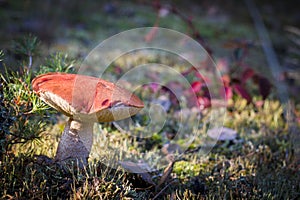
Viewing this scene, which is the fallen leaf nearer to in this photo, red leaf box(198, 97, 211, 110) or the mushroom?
red leaf box(198, 97, 211, 110)

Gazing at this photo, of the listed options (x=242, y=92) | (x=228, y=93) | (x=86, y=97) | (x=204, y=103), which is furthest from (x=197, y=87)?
(x=86, y=97)

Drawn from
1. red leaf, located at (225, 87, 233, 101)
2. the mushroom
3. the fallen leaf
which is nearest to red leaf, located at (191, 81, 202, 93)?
red leaf, located at (225, 87, 233, 101)

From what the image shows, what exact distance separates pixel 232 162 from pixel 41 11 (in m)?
4.87

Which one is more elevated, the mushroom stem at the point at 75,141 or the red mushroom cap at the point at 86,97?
the red mushroom cap at the point at 86,97

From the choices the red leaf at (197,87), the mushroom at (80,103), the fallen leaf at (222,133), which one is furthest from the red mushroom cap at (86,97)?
the red leaf at (197,87)

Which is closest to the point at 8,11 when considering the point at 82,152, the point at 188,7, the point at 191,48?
the point at 191,48

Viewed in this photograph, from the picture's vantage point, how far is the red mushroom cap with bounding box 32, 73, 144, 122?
1325mm

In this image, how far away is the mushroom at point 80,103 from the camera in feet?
4.36

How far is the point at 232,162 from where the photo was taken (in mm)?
2006

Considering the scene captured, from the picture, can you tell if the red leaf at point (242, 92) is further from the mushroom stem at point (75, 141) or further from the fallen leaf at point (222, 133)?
the mushroom stem at point (75, 141)

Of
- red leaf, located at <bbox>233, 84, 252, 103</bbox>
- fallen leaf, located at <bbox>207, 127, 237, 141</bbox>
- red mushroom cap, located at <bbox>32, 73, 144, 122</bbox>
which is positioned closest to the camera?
red mushroom cap, located at <bbox>32, 73, 144, 122</bbox>

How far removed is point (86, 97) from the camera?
1.35 m

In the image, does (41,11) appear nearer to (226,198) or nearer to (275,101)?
(275,101)

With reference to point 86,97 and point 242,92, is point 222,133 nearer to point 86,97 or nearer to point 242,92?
point 242,92
